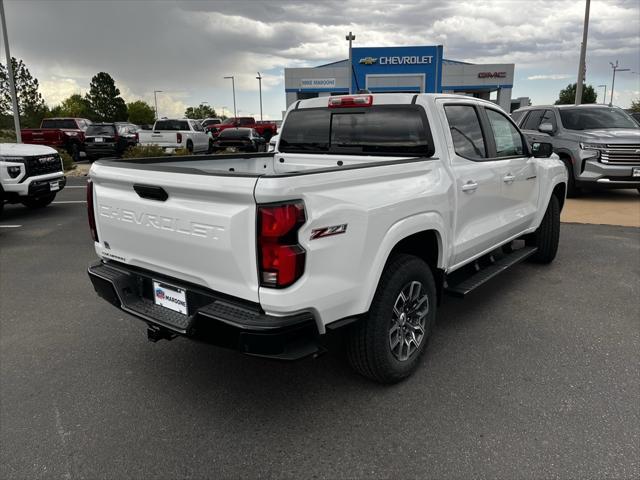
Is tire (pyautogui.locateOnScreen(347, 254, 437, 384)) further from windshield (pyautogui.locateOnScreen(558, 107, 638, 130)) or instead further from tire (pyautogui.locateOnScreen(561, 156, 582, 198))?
windshield (pyautogui.locateOnScreen(558, 107, 638, 130))

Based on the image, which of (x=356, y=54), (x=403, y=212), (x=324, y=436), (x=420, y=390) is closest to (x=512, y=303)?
(x=420, y=390)

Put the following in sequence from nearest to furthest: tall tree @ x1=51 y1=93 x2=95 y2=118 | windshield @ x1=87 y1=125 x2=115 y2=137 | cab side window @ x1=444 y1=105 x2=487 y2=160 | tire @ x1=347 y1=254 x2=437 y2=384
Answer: tire @ x1=347 y1=254 x2=437 y2=384
cab side window @ x1=444 y1=105 x2=487 y2=160
windshield @ x1=87 y1=125 x2=115 y2=137
tall tree @ x1=51 y1=93 x2=95 y2=118

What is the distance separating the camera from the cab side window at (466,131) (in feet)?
12.8

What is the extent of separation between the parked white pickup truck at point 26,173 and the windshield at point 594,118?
10683mm

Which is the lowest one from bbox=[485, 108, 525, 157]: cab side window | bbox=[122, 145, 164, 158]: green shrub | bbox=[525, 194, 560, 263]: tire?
bbox=[525, 194, 560, 263]: tire

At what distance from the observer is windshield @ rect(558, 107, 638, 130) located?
36.0 feet

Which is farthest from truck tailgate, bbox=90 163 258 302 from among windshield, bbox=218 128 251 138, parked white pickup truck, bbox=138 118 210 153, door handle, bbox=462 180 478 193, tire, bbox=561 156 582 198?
windshield, bbox=218 128 251 138

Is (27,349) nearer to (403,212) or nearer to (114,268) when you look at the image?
(114,268)

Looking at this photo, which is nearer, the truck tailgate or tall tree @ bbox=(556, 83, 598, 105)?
the truck tailgate

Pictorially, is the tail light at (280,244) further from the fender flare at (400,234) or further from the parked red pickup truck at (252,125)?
the parked red pickup truck at (252,125)

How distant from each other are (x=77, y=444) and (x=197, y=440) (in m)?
0.65

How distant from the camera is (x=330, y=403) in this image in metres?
3.12

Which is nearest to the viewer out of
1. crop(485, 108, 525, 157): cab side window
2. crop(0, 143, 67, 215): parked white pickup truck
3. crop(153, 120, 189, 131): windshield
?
crop(485, 108, 525, 157): cab side window

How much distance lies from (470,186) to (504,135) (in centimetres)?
128
